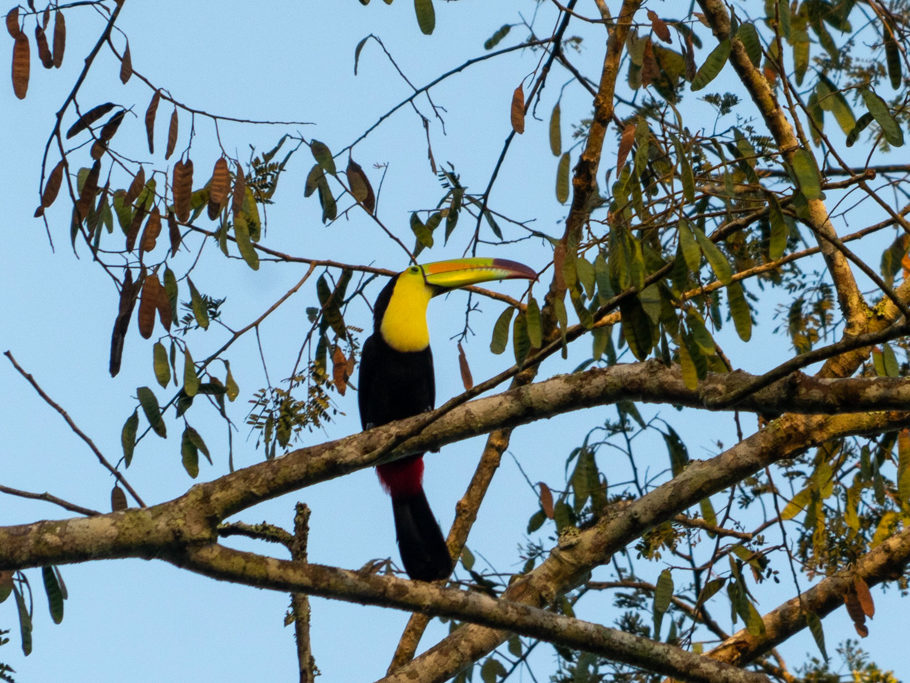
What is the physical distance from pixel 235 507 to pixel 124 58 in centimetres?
130

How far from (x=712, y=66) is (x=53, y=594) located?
7.75 feet

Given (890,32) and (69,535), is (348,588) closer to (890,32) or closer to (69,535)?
(69,535)

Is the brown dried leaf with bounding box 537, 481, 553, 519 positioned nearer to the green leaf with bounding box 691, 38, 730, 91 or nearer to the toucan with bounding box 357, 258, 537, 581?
the toucan with bounding box 357, 258, 537, 581

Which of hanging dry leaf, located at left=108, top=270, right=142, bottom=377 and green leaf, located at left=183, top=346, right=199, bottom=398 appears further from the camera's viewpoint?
green leaf, located at left=183, top=346, right=199, bottom=398

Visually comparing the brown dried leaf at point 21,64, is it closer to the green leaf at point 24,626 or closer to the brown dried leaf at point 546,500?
the green leaf at point 24,626

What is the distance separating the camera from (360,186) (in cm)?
362

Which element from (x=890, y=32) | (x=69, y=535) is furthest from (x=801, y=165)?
(x=69, y=535)

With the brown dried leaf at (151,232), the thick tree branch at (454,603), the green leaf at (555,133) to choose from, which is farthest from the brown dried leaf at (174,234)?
the green leaf at (555,133)

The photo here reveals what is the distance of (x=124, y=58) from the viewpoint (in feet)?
9.92

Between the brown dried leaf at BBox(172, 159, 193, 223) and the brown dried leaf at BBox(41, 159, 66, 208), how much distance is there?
31 cm

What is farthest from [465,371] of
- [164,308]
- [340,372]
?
[164,308]

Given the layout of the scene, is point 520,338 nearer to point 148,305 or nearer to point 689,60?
point 148,305

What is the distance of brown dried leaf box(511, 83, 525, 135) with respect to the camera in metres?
3.58

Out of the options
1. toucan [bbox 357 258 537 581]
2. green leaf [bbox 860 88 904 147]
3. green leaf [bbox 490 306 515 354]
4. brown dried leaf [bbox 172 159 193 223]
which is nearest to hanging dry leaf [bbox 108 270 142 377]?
brown dried leaf [bbox 172 159 193 223]
